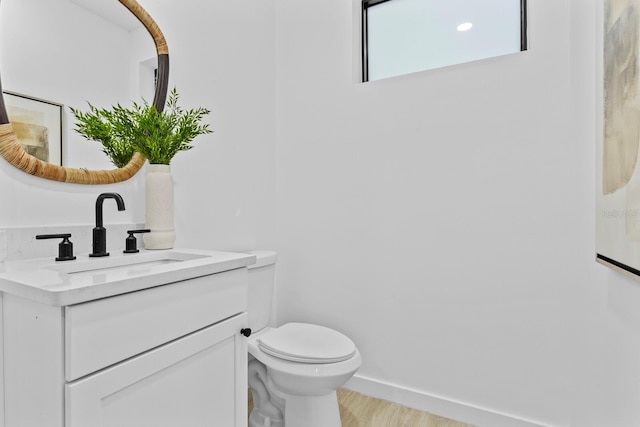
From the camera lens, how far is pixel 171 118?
1.28 metres

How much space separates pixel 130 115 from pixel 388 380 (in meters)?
1.72

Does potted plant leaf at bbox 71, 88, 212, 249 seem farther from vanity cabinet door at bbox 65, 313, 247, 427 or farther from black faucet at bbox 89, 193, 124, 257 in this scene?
vanity cabinet door at bbox 65, 313, 247, 427

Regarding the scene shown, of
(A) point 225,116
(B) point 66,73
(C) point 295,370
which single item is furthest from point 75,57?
(C) point 295,370

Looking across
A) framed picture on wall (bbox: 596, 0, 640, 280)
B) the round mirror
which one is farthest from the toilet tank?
framed picture on wall (bbox: 596, 0, 640, 280)

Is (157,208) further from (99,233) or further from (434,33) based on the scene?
(434,33)

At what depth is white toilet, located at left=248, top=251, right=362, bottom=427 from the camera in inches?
51.5

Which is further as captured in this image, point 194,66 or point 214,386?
point 194,66

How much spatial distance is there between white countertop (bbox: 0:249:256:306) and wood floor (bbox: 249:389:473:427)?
106cm

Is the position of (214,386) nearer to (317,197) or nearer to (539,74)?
(317,197)

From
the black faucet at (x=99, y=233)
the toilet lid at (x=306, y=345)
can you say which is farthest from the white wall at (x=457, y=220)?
the black faucet at (x=99, y=233)

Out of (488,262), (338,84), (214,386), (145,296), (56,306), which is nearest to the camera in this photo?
(56,306)

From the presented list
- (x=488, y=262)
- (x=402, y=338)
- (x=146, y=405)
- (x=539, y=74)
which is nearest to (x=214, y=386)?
(x=146, y=405)

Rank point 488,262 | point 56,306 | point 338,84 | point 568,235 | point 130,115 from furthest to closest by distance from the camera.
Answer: point 338,84 → point 488,262 → point 568,235 → point 130,115 → point 56,306

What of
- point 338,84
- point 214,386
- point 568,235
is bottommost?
point 214,386
